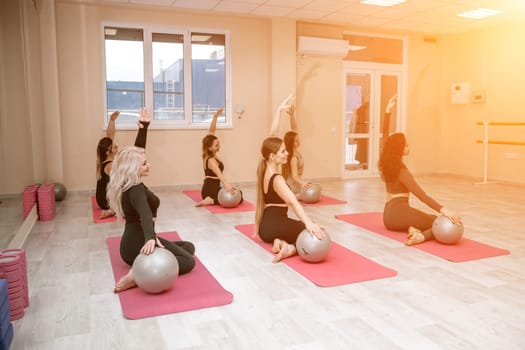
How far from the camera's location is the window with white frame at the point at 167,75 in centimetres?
717

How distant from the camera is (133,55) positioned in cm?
724

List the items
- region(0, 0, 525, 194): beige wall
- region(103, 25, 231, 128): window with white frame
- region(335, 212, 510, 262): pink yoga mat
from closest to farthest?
region(335, 212, 510, 262): pink yoga mat → region(0, 0, 525, 194): beige wall → region(103, 25, 231, 128): window with white frame

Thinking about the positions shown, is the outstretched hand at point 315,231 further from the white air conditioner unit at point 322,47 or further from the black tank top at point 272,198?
the white air conditioner unit at point 322,47

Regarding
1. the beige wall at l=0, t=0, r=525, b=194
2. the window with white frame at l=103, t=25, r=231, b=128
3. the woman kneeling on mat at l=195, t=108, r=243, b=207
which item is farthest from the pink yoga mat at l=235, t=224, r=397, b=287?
the window with white frame at l=103, t=25, r=231, b=128

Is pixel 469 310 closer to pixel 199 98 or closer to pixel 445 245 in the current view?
pixel 445 245

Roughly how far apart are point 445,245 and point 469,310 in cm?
141

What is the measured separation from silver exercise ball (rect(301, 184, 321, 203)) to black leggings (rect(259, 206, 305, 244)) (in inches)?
83.9

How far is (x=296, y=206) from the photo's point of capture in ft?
11.1

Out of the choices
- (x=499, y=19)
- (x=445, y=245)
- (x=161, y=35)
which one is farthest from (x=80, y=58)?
(x=499, y=19)

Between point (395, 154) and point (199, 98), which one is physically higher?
point (199, 98)

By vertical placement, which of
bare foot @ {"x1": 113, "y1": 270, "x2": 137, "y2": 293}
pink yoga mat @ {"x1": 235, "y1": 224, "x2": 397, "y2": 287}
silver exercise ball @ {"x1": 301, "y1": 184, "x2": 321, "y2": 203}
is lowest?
pink yoga mat @ {"x1": 235, "y1": 224, "x2": 397, "y2": 287}

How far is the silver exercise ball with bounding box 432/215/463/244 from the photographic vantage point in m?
3.88

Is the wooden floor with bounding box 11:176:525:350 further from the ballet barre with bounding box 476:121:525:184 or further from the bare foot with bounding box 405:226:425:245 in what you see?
the ballet barre with bounding box 476:121:525:184

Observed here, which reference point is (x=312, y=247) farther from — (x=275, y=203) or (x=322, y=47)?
(x=322, y=47)
